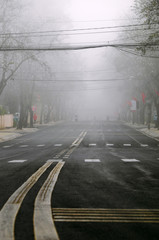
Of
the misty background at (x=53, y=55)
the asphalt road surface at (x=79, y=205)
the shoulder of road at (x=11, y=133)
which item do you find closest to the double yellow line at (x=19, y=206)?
the asphalt road surface at (x=79, y=205)

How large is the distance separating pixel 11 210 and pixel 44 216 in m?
0.67

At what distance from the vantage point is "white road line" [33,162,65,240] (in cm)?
473

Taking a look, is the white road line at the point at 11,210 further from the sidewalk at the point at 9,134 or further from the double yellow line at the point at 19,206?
the sidewalk at the point at 9,134

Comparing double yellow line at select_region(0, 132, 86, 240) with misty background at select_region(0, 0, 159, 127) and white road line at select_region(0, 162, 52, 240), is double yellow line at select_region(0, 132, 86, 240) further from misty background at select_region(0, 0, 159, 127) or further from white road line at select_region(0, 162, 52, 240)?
misty background at select_region(0, 0, 159, 127)

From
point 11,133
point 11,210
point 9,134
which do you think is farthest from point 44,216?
point 11,133

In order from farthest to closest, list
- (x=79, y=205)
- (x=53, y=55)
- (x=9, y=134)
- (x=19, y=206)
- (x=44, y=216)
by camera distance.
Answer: (x=53, y=55) < (x=9, y=134) < (x=79, y=205) < (x=19, y=206) < (x=44, y=216)

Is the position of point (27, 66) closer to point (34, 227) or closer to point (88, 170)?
point (88, 170)

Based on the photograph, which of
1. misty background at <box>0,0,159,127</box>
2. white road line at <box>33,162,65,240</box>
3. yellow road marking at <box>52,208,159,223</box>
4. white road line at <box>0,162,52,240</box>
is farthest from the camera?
misty background at <box>0,0,159,127</box>

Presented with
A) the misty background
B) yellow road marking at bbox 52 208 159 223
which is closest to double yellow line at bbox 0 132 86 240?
yellow road marking at bbox 52 208 159 223

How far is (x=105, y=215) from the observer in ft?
18.7

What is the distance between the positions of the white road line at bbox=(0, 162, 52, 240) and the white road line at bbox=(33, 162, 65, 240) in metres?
0.30

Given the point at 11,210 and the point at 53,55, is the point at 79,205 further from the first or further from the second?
the point at 53,55

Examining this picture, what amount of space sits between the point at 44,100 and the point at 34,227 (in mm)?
64770

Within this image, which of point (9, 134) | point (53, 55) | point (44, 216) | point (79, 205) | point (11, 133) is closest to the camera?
point (44, 216)
